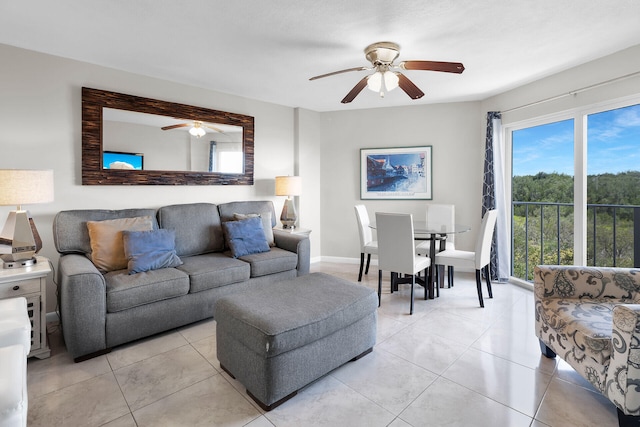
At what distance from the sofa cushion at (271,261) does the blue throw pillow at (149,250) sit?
68 cm

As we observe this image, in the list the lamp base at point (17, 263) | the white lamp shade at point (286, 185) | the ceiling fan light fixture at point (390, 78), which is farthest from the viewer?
the white lamp shade at point (286, 185)

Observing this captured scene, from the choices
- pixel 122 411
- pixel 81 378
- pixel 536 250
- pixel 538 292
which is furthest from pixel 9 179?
pixel 536 250

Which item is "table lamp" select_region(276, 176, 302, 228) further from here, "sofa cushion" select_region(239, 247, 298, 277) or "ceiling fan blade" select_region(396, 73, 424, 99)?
"ceiling fan blade" select_region(396, 73, 424, 99)

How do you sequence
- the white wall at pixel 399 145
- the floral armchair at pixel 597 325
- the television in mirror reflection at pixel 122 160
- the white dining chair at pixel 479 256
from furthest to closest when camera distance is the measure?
the white wall at pixel 399 145
the white dining chair at pixel 479 256
the television in mirror reflection at pixel 122 160
the floral armchair at pixel 597 325

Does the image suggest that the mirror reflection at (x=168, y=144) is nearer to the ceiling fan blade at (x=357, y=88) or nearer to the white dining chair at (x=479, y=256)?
the ceiling fan blade at (x=357, y=88)

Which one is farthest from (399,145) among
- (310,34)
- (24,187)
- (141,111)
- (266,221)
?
(24,187)

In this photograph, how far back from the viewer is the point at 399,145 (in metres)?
4.84

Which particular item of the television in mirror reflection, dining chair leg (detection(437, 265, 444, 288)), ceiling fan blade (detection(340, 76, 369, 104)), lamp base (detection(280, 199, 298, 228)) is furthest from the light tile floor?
ceiling fan blade (detection(340, 76, 369, 104))

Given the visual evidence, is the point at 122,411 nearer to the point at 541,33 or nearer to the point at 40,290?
the point at 40,290

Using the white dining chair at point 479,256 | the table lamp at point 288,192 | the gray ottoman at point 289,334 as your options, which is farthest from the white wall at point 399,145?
the gray ottoman at point 289,334

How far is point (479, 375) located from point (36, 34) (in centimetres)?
403

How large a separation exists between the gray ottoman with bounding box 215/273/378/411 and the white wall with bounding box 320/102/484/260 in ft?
9.22

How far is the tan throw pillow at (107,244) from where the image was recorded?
273cm

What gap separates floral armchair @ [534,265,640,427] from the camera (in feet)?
4.88
